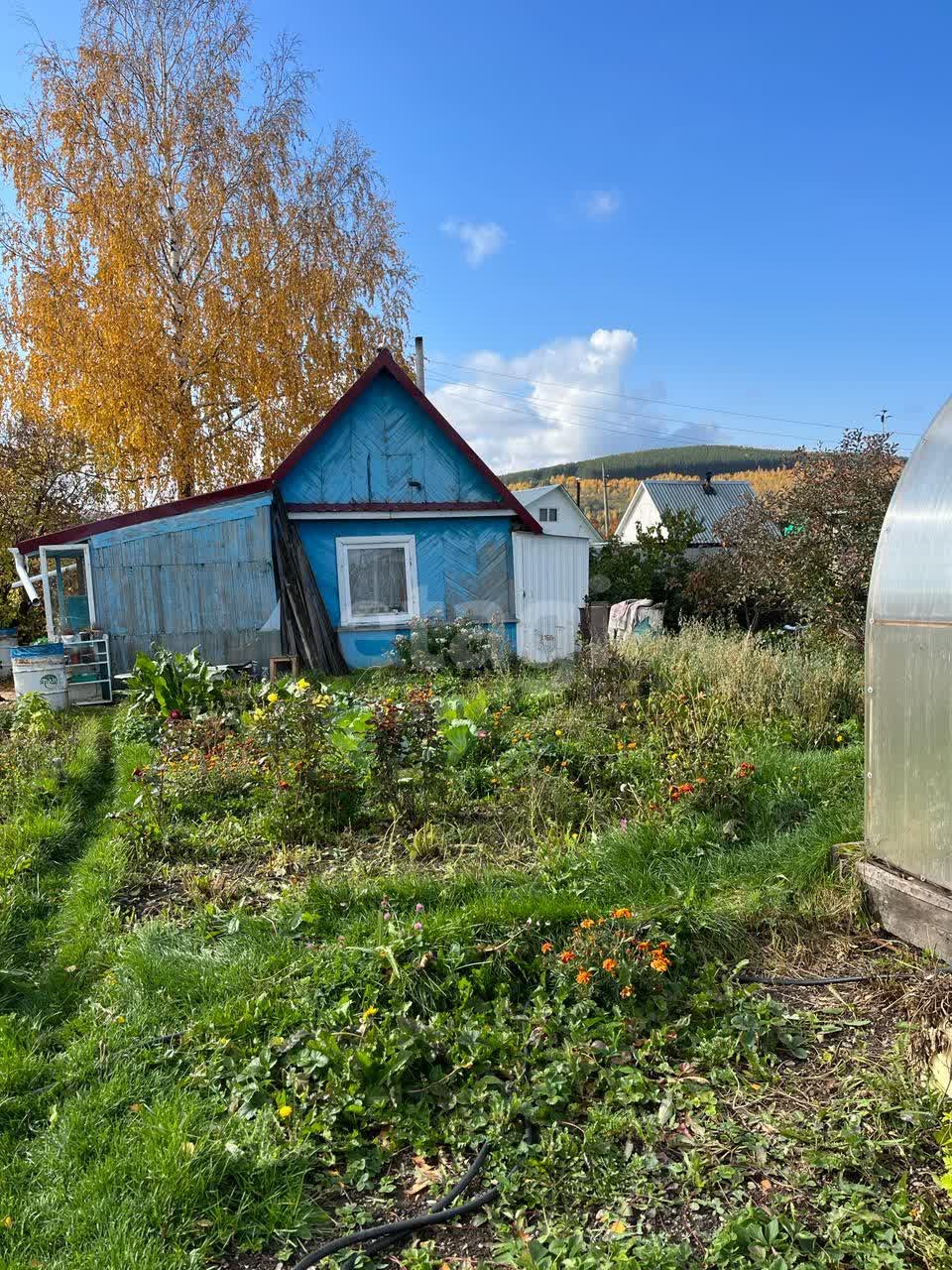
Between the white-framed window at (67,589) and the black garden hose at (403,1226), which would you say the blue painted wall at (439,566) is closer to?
the white-framed window at (67,589)

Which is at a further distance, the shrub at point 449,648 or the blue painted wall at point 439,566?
the blue painted wall at point 439,566

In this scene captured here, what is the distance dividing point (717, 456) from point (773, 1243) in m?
92.3

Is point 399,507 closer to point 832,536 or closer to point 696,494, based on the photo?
point 832,536

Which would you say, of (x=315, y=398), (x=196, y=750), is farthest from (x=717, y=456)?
(x=196, y=750)

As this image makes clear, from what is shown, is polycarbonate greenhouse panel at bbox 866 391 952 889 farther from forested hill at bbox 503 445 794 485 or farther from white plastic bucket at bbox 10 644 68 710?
forested hill at bbox 503 445 794 485

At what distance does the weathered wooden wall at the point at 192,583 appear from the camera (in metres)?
10.5

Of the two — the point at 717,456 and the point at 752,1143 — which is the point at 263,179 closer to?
the point at 752,1143

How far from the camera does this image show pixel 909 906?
11.8 ft

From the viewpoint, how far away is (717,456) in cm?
8812

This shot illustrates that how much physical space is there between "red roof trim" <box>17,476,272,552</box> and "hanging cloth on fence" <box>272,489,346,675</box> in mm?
443

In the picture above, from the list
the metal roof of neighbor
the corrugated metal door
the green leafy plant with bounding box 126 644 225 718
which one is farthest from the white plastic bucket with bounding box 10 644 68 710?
the metal roof of neighbor

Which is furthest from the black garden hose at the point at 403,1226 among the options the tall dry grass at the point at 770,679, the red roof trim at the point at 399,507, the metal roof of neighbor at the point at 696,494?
the metal roof of neighbor at the point at 696,494

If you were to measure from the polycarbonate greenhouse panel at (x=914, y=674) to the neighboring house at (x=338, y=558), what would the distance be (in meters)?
7.66

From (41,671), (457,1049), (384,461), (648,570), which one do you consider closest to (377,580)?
(384,461)
